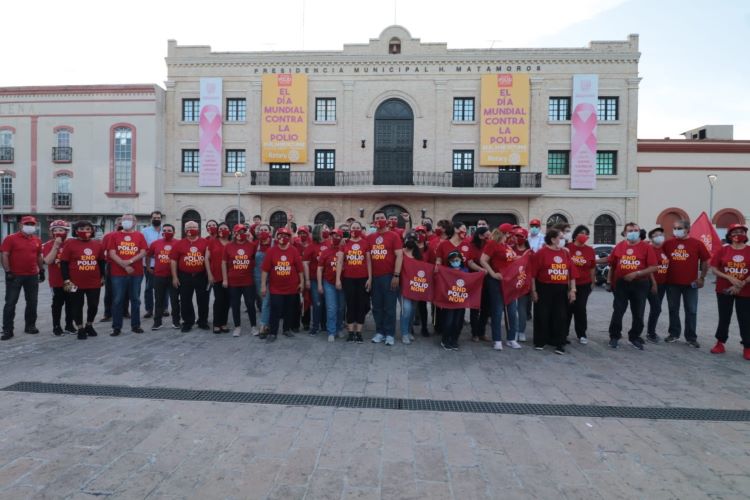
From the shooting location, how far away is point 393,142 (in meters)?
27.2

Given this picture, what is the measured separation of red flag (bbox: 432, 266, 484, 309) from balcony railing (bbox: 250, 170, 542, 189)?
1947 cm

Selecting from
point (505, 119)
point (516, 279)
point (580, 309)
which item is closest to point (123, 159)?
point (505, 119)

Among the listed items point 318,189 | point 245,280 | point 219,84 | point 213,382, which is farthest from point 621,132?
point 213,382

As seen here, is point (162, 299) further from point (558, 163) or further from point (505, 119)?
point (558, 163)

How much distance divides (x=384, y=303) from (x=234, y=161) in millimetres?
22675

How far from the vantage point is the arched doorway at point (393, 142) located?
2706 centimetres

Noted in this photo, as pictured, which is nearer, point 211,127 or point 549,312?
point 549,312

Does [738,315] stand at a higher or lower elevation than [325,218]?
Answer: lower

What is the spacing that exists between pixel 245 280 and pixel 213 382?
→ 2.81m

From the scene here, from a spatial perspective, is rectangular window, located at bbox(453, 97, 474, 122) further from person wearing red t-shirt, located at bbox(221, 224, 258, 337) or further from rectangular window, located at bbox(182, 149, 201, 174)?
person wearing red t-shirt, located at bbox(221, 224, 258, 337)

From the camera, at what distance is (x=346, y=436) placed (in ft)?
13.1

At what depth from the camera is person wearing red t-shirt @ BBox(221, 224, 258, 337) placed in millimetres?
7965

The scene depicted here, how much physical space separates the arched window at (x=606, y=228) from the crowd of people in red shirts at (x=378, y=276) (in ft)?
65.4

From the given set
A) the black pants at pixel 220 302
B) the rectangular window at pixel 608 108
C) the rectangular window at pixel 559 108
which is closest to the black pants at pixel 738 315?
the black pants at pixel 220 302
